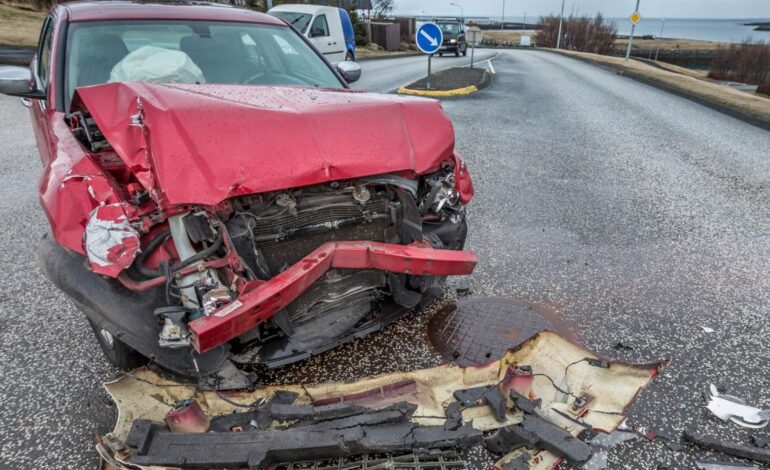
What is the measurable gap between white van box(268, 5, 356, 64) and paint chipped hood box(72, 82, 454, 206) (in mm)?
10797

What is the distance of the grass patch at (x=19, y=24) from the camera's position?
13943 millimetres

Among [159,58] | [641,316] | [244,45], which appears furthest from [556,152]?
[159,58]

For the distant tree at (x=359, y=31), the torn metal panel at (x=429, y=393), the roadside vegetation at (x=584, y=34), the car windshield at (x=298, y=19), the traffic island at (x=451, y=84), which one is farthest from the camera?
the roadside vegetation at (x=584, y=34)

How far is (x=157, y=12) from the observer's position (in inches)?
132

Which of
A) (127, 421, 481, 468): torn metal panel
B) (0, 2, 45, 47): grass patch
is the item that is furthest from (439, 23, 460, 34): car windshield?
(127, 421, 481, 468): torn metal panel

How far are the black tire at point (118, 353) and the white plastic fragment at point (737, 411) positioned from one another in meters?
3.06

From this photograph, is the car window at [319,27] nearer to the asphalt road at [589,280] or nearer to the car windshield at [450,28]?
the asphalt road at [589,280]

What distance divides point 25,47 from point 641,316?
661 inches

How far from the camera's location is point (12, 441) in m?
2.18

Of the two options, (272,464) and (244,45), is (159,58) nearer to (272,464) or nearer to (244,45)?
(244,45)

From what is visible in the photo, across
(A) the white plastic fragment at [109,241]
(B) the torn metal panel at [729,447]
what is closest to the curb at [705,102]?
(B) the torn metal panel at [729,447]

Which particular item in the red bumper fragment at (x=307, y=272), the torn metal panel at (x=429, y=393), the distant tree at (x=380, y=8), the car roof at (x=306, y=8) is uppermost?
the distant tree at (x=380, y=8)

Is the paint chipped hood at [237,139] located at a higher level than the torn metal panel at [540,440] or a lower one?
higher

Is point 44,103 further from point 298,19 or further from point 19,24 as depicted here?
point 19,24
